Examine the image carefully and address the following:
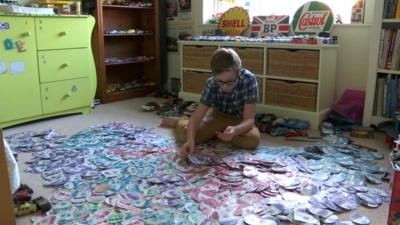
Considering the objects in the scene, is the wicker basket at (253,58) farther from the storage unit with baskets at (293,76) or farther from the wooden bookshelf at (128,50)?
the wooden bookshelf at (128,50)

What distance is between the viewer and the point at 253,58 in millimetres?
3141

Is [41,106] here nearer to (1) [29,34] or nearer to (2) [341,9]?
(1) [29,34]

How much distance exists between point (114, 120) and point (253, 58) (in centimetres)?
129

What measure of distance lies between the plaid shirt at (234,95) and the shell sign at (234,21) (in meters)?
1.37

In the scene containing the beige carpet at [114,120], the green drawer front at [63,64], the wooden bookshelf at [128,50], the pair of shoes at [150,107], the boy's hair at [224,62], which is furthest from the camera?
the wooden bookshelf at [128,50]

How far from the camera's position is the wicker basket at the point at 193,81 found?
354 centimetres

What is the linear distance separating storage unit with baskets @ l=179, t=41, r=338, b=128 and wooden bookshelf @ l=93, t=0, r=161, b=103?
3.55ft

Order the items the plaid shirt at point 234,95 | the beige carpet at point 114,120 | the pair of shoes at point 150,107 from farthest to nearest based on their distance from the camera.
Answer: the pair of shoes at point 150,107 < the plaid shirt at point 234,95 < the beige carpet at point 114,120

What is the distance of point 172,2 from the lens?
13.8ft

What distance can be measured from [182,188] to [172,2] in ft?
9.60

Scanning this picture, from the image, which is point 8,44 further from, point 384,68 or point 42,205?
point 384,68

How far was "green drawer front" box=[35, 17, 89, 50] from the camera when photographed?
285 centimetres

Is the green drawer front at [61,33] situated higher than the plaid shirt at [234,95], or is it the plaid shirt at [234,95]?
the green drawer front at [61,33]

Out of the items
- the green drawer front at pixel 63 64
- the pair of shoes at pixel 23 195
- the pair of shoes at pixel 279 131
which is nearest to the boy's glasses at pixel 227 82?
the pair of shoes at pixel 279 131
